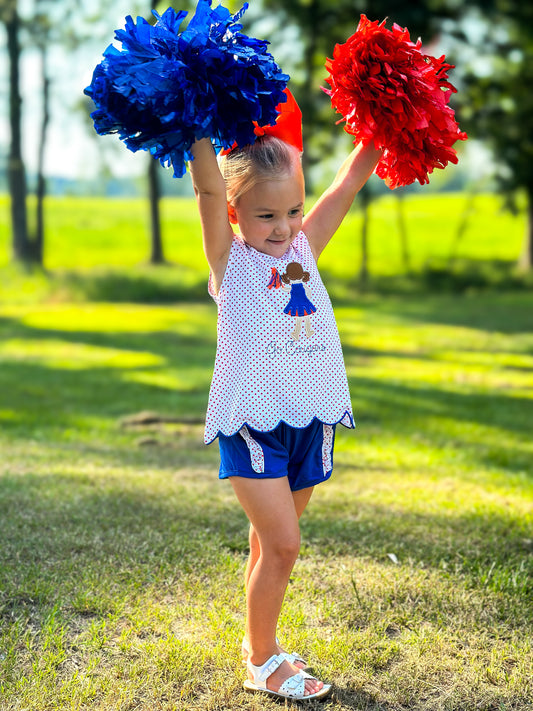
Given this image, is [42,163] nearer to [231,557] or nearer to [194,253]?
[194,253]

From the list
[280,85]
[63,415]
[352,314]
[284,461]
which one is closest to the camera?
[280,85]

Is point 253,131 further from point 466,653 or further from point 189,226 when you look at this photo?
point 189,226

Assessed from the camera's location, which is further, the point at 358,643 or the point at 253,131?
the point at 358,643

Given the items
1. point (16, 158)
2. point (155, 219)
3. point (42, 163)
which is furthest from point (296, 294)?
point (155, 219)

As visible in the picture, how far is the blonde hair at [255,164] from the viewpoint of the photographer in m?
2.54

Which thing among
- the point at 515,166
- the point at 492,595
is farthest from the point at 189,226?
the point at 492,595

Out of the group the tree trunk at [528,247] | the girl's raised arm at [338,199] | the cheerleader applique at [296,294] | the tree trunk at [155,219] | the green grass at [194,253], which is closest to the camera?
the cheerleader applique at [296,294]

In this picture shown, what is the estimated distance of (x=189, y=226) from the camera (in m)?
31.7

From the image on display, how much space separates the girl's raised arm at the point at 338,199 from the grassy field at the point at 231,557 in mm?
1380

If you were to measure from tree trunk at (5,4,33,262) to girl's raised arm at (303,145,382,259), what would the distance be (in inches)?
703

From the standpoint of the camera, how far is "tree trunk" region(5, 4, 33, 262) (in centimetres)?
1877

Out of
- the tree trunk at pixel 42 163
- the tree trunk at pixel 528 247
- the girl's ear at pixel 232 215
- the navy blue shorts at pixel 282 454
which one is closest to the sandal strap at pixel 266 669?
the navy blue shorts at pixel 282 454

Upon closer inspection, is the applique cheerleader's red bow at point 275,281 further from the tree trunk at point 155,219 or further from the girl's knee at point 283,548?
the tree trunk at point 155,219

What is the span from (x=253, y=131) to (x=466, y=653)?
73.3 inches
